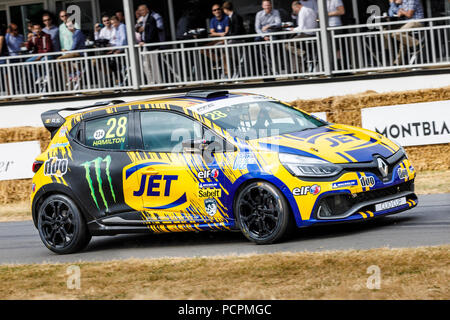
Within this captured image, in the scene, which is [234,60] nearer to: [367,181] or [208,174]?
[208,174]

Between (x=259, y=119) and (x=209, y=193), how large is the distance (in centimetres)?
117

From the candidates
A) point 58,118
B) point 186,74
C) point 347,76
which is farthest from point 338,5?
point 58,118

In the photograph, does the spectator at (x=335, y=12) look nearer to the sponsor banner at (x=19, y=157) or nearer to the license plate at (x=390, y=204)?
the sponsor banner at (x=19, y=157)

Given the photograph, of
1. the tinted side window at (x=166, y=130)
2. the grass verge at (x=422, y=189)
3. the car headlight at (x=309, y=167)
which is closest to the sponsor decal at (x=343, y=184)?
the car headlight at (x=309, y=167)

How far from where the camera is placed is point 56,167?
37.4 feet

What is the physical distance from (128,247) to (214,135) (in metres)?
2.12

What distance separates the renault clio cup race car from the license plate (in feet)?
0.05

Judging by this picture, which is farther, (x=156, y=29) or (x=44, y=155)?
(x=156, y=29)

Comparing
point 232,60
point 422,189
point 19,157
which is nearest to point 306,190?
point 422,189

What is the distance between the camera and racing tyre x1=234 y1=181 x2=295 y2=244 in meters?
9.77

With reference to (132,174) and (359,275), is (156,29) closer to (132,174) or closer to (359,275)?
(132,174)

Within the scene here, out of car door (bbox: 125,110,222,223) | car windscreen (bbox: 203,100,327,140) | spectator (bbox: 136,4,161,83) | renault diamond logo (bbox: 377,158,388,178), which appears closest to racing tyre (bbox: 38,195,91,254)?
car door (bbox: 125,110,222,223)

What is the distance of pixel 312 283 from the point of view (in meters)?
7.71

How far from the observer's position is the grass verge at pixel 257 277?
23.9 ft
